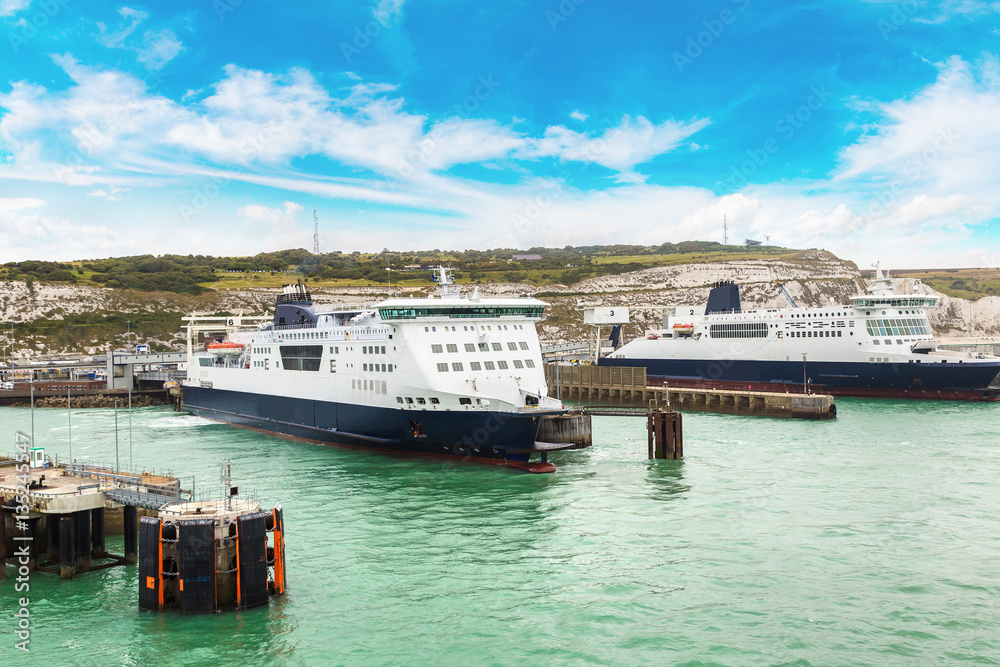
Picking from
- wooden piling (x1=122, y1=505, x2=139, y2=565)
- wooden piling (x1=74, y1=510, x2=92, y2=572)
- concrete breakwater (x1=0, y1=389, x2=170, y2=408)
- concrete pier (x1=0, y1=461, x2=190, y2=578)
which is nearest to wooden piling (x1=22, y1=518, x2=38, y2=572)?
concrete pier (x1=0, y1=461, x2=190, y2=578)

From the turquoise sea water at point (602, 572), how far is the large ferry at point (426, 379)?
4.42ft

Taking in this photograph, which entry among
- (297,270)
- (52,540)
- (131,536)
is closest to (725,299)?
(131,536)

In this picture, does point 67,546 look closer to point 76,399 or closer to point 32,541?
point 32,541

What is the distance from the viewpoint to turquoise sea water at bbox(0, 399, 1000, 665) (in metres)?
12.6

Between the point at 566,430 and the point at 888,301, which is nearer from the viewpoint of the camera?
the point at 566,430

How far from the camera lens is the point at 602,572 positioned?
16125 millimetres

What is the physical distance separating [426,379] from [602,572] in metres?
13.2

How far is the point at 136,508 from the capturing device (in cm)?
1681

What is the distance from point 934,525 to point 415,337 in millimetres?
18491

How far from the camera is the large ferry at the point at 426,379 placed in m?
27.0

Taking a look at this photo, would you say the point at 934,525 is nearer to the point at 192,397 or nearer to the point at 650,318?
the point at 192,397

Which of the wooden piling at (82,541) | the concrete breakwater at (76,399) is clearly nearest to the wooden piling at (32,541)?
the wooden piling at (82,541)

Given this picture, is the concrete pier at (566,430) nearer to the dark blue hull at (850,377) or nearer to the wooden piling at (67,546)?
the wooden piling at (67,546)

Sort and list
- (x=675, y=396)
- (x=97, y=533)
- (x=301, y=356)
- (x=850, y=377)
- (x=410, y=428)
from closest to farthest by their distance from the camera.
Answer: (x=97, y=533) < (x=410, y=428) < (x=301, y=356) < (x=675, y=396) < (x=850, y=377)
